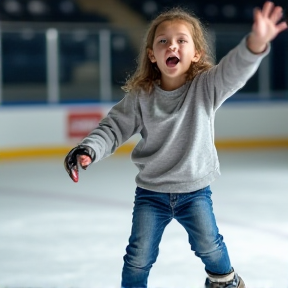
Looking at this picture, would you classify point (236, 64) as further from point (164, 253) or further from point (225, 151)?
point (225, 151)

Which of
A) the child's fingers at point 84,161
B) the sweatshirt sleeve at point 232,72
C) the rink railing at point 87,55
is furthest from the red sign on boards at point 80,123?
the child's fingers at point 84,161

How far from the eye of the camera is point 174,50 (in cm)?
229

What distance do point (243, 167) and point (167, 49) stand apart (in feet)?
15.6

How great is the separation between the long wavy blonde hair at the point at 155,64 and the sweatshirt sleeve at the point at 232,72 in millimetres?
Answer: 71

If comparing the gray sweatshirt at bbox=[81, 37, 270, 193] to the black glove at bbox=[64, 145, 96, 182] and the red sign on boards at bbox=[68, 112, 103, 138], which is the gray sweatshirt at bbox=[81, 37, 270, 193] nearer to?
the black glove at bbox=[64, 145, 96, 182]

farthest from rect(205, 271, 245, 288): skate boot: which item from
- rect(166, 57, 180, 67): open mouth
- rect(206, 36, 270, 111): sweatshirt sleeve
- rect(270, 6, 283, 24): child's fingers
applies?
rect(270, 6, 283, 24): child's fingers

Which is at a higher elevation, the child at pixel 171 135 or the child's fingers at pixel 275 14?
the child's fingers at pixel 275 14

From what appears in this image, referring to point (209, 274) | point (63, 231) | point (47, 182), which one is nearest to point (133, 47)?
point (47, 182)

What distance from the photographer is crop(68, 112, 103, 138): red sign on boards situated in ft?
26.1

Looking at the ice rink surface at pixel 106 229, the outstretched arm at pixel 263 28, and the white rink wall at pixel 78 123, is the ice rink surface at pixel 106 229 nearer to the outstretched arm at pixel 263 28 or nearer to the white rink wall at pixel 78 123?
the white rink wall at pixel 78 123

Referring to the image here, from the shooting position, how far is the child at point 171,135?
2.34 m

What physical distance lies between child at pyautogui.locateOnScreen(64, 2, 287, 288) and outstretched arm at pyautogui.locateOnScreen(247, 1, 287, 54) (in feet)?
0.85

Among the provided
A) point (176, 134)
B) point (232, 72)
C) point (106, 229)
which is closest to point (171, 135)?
point (176, 134)

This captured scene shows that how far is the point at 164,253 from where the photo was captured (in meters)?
3.57
